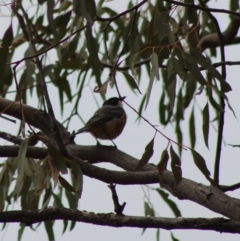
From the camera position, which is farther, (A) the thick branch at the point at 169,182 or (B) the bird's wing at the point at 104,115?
(B) the bird's wing at the point at 104,115

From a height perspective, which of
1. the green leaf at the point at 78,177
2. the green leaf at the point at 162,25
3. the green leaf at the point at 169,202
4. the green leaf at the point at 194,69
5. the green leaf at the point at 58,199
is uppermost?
the green leaf at the point at 162,25

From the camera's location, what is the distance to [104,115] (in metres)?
4.61

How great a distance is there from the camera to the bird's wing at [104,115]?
14.4 ft

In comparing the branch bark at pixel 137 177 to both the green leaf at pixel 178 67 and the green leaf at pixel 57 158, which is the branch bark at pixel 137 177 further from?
the green leaf at pixel 178 67

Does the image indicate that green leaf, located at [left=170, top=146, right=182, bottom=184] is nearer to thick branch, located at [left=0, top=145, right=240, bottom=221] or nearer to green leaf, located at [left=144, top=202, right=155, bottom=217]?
thick branch, located at [left=0, top=145, right=240, bottom=221]

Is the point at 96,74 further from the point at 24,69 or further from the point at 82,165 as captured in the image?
the point at 82,165

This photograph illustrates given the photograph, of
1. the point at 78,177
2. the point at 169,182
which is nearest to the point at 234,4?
the point at 169,182

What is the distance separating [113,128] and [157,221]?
8.13 feet

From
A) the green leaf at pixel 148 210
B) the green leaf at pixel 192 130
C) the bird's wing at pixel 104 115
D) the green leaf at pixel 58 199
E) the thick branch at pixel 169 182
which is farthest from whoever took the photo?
the bird's wing at pixel 104 115

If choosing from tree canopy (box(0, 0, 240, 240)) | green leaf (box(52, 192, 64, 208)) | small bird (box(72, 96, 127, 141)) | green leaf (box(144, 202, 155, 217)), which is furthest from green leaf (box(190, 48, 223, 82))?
small bird (box(72, 96, 127, 141))

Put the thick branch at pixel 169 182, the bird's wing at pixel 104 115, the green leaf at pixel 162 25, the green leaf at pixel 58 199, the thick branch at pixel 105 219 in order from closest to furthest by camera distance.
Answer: the thick branch at pixel 105 219 → the thick branch at pixel 169 182 → the green leaf at pixel 162 25 → the green leaf at pixel 58 199 → the bird's wing at pixel 104 115

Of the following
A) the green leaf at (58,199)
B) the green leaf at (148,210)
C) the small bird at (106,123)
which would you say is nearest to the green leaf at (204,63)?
the green leaf at (148,210)

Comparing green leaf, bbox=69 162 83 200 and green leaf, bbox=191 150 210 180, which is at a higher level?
green leaf, bbox=191 150 210 180

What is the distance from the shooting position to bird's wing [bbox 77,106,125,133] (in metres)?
4.39
